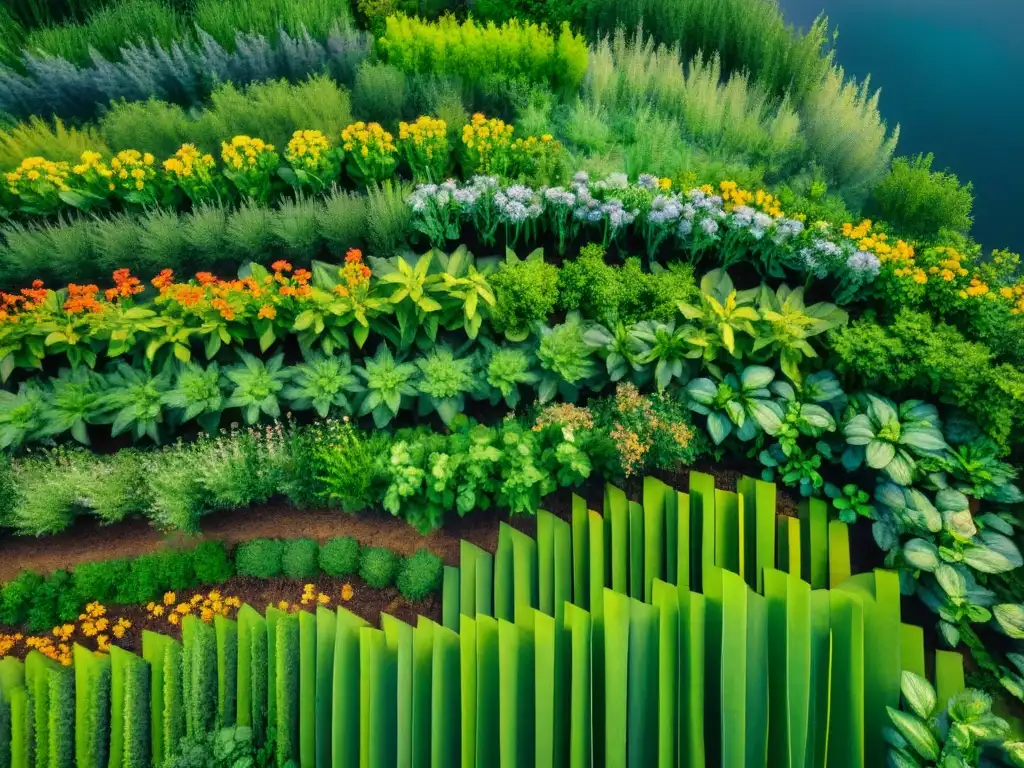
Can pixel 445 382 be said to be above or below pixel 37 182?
below

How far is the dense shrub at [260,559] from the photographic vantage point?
4480 millimetres

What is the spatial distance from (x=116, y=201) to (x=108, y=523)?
319 cm

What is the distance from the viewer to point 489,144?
537cm

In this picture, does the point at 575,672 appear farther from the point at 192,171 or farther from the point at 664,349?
the point at 192,171

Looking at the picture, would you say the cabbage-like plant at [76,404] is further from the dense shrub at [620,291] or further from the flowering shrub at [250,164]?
the dense shrub at [620,291]

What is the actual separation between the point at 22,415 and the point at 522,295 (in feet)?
13.3

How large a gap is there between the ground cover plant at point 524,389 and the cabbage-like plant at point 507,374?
3 cm

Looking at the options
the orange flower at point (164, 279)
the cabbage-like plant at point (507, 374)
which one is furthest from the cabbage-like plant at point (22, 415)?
the cabbage-like plant at point (507, 374)

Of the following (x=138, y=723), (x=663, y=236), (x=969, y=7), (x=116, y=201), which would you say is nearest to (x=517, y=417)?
(x=663, y=236)

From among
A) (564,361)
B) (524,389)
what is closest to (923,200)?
(564,361)

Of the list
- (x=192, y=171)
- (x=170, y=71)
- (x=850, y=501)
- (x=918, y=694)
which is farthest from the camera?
(x=170, y=71)

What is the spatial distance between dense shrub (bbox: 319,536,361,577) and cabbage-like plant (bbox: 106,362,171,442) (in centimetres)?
170

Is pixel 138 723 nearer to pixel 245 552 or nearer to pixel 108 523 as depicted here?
pixel 245 552

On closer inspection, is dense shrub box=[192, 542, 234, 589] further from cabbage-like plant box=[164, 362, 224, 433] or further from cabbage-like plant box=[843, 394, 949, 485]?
cabbage-like plant box=[843, 394, 949, 485]
